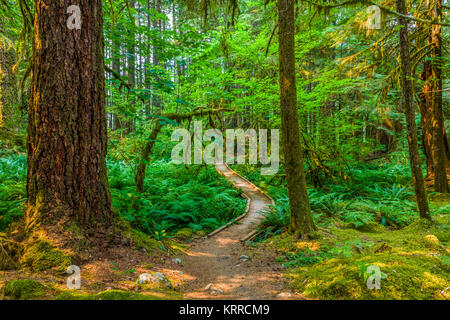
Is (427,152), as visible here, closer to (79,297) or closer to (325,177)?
(325,177)

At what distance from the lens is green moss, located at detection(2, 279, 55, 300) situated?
1975 mm

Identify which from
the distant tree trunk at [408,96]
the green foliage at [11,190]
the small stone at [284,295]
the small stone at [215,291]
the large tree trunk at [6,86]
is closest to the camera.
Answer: the small stone at [284,295]

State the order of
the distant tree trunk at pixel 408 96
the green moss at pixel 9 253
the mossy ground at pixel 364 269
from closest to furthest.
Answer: the mossy ground at pixel 364 269 → the green moss at pixel 9 253 → the distant tree trunk at pixel 408 96

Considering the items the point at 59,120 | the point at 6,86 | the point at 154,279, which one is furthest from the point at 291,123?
the point at 6,86

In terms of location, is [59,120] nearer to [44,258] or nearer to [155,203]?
[44,258]

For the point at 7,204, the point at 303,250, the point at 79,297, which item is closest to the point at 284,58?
the point at 303,250

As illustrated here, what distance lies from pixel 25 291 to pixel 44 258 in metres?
0.74

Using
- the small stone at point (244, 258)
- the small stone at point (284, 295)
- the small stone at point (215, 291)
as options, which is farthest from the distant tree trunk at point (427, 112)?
the small stone at point (215, 291)

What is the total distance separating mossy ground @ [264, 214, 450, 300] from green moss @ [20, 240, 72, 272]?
2.91 meters

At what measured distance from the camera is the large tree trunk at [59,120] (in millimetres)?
2941

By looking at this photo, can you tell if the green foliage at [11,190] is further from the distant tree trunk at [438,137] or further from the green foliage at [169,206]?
the distant tree trunk at [438,137]

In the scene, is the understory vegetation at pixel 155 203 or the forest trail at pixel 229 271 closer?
the forest trail at pixel 229 271

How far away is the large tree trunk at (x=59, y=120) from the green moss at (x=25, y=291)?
3.11 ft
